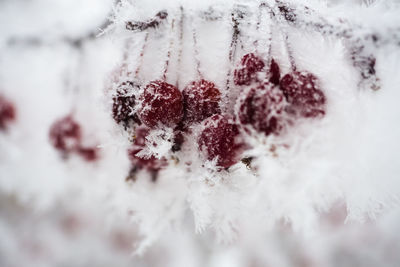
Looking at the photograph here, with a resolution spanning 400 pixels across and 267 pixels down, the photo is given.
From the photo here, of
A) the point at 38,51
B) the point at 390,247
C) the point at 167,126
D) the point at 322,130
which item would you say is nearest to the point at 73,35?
the point at 38,51

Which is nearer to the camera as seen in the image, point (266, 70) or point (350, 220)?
point (266, 70)

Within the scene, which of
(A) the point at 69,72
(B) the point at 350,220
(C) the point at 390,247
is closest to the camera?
(B) the point at 350,220

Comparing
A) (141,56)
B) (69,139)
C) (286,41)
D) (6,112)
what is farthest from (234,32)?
(6,112)

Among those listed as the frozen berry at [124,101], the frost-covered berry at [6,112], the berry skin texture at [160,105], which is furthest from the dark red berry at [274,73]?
the frost-covered berry at [6,112]

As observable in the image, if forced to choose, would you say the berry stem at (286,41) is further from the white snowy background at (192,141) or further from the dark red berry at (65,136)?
the dark red berry at (65,136)

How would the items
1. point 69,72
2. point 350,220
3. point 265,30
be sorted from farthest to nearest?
1. point 69,72
2. point 350,220
3. point 265,30

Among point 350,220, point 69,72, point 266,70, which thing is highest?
point 69,72

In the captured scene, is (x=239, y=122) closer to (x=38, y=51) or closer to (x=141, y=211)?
(x=141, y=211)
